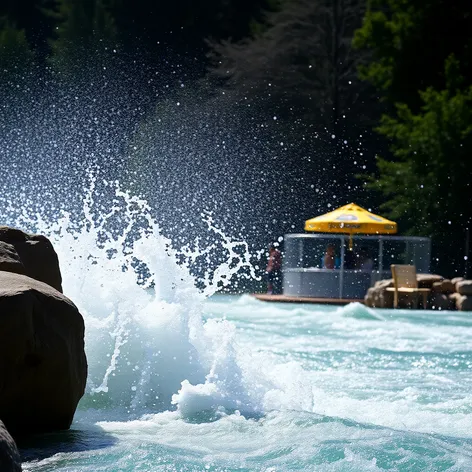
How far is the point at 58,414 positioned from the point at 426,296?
54.4ft

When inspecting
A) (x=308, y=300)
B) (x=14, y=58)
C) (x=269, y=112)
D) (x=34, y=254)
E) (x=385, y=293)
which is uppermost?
(x=14, y=58)

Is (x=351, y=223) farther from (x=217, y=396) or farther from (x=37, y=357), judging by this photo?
(x=37, y=357)

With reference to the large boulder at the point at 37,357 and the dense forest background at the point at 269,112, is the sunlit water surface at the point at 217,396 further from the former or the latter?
the dense forest background at the point at 269,112

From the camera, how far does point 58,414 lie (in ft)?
21.1

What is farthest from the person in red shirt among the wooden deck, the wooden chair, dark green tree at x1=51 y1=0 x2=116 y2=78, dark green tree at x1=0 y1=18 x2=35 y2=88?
dark green tree at x1=0 y1=18 x2=35 y2=88

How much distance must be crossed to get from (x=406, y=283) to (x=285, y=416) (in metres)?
15.3

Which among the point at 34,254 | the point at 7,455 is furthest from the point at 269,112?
the point at 7,455

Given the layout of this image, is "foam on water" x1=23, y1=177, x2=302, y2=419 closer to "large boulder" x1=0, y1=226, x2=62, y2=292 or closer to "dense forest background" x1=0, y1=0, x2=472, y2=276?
"large boulder" x1=0, y1=226, x2=62, y2=292

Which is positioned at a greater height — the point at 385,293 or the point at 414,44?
the point at 414,44

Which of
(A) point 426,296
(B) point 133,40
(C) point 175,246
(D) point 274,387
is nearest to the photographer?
(D) point 274,387

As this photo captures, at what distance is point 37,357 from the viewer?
6148 millimetres

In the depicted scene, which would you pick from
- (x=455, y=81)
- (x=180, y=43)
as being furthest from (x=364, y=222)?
(x=180, y=43)

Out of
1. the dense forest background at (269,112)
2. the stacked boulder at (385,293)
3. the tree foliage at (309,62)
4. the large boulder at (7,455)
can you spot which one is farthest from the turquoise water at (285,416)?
the tree foliage at (309,62)

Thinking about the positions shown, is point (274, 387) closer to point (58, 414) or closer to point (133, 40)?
point (58, 414)
